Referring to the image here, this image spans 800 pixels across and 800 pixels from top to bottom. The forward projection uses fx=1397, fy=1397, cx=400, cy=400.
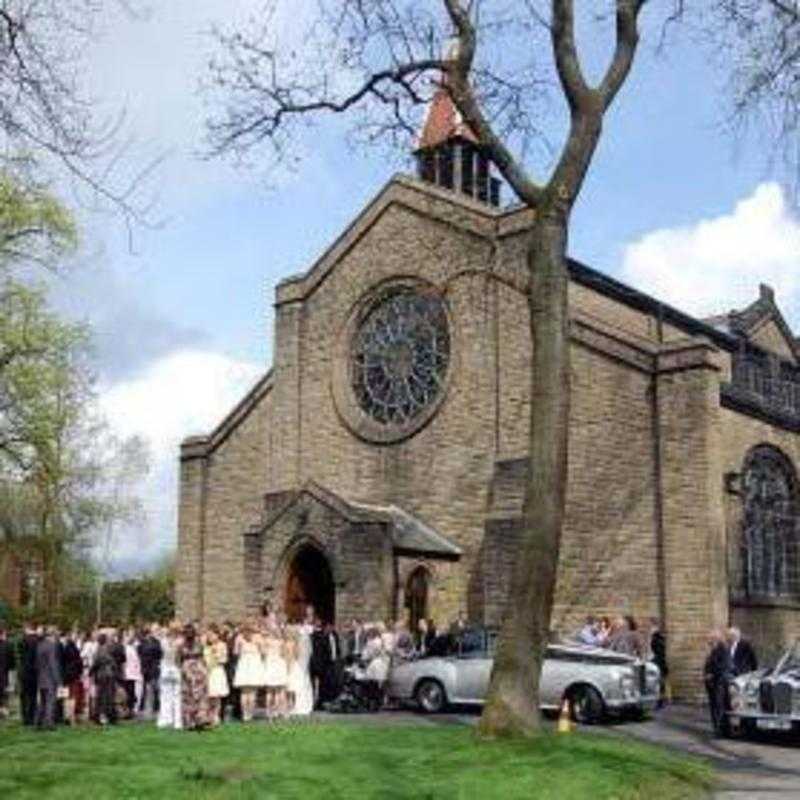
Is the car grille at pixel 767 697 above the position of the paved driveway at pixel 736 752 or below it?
above

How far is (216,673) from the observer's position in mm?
23703

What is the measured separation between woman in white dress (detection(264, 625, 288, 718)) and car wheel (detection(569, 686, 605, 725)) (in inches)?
204

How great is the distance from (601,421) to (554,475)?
14742mm

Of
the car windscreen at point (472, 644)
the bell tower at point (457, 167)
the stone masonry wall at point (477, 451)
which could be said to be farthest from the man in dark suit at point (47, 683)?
the bell tower at point (457, 167)

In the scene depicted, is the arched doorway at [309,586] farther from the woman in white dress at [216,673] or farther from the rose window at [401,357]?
the woman in white dress at [216,673]

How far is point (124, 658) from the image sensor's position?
26422 millimetres

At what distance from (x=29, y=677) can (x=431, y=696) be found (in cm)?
736

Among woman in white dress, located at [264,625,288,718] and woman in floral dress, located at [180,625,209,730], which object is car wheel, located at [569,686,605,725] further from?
woman in floral dress, located at [180,625,209,730]

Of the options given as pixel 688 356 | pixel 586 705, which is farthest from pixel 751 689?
pixel 688 356

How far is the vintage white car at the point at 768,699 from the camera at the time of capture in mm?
21859

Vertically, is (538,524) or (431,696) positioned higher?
(538,524)

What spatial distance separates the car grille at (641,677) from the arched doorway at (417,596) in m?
9.62

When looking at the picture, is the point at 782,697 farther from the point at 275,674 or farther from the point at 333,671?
the point at 333,671

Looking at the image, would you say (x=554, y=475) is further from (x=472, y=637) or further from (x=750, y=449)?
(x=750, y=449)
